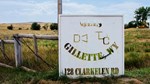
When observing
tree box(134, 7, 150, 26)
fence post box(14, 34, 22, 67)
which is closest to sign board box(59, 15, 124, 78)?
fence post box(14, 34, 22, 67)

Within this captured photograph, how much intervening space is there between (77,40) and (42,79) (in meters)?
1.23

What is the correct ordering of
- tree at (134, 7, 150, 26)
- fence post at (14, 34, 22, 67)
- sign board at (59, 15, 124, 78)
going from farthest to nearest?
tree at (134, 7, 150, 26) < fence post at (14, 34, 22, 67) < sign board at (59, 15, 124, 78)

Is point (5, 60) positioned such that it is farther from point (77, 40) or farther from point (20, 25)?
point (20, 25)

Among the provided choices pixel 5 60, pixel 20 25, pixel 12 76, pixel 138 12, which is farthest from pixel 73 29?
pixel 138 12

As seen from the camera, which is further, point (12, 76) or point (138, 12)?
point (138, 12)

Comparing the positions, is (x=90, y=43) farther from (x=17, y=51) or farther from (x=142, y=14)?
(x=142, y=14)

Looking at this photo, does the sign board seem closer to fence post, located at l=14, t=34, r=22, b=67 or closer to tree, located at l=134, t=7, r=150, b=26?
fence post, located at l=14, t=34, r=22, b=67

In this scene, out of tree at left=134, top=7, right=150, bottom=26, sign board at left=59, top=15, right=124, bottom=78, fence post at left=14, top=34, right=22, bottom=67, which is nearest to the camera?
sign board at left=59, top=15, right=124, bottom=78

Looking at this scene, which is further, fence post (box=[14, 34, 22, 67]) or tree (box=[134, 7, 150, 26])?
tree (box=[134, 7, 150, 26])

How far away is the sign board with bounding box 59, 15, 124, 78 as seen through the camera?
10289 millimetres

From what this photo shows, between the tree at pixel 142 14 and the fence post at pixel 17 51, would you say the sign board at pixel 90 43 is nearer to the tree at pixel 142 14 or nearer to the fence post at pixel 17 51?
the fence post at pixel 17 51

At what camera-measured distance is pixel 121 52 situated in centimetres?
1037

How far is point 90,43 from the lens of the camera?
10.3 m

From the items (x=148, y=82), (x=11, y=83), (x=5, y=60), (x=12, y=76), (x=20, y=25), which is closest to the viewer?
(x=148, y=82)
